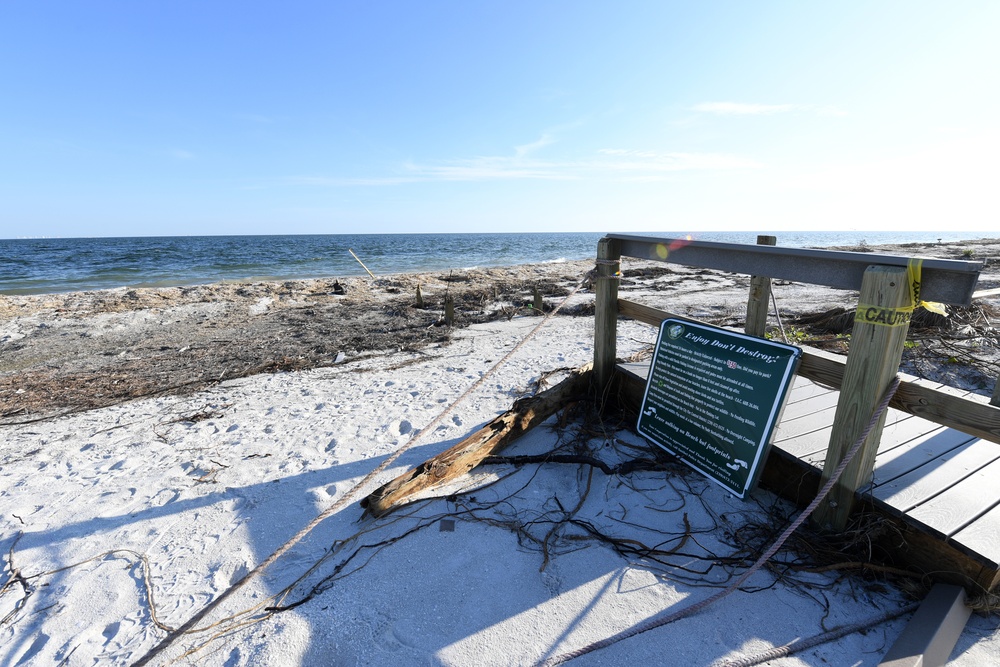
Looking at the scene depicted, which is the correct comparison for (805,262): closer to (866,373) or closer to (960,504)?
(866,373)

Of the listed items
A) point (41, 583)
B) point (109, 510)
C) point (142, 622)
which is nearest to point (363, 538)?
point (142, 622)

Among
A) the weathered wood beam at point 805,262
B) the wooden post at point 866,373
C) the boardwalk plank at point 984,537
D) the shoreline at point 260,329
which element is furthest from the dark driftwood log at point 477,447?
the shoreline at point 260,329

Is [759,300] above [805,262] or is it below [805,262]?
below

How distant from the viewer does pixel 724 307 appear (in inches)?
451

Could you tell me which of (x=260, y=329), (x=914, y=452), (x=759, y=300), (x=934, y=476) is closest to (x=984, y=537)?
(x=934, y=476)

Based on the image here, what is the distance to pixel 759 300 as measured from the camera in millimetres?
4117

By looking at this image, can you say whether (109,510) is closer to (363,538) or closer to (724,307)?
(363,538)

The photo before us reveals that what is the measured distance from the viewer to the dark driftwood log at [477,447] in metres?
2.94

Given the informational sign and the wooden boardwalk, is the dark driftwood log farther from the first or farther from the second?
the wooden boardwalk

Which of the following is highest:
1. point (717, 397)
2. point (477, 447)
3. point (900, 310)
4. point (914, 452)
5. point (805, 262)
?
point (805, 262)

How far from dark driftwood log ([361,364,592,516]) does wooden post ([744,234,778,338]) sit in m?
1.61

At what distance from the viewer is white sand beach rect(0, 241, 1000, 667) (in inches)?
80.7

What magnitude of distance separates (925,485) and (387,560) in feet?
10.1

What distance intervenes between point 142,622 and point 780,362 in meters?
3.67
